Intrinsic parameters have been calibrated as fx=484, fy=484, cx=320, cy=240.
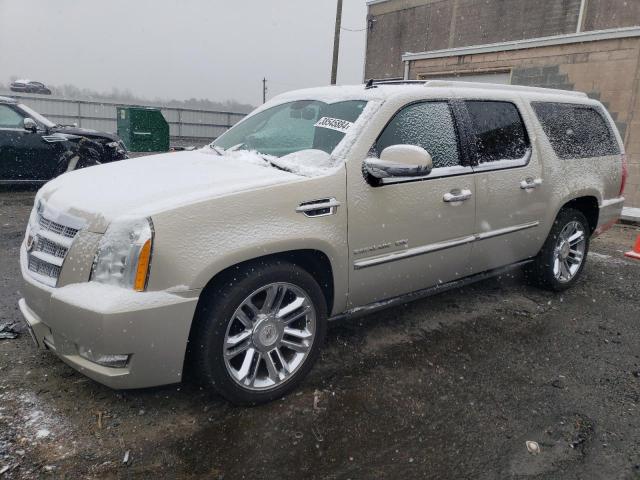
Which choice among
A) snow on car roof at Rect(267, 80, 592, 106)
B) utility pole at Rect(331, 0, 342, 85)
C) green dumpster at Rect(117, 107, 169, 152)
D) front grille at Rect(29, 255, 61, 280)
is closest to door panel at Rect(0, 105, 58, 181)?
snow on car roof at Rect(267, 80, 592, 106)

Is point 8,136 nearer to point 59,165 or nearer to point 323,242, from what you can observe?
point 59,165

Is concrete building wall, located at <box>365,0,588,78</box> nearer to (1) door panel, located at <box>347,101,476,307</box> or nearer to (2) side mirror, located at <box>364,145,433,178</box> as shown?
(1) door panel, located at <box>347,101,476,307</box>

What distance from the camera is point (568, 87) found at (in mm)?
10391

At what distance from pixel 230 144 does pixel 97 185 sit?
1219mm

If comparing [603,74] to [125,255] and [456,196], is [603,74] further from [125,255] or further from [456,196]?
[125,255]

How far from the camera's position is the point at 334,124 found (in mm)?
3193

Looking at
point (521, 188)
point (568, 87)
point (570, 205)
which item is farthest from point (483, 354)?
point (568, 87)

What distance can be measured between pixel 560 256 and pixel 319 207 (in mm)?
2970

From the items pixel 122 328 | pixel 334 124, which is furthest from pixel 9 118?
pixel 122 328

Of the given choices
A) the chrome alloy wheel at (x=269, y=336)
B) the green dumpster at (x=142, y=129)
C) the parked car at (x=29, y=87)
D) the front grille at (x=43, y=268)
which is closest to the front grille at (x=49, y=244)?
the front grille at (x=43, y=268)

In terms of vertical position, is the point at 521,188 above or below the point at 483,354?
above

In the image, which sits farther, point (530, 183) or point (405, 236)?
point (530, 183)

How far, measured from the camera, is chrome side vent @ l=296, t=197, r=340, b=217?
2.71 m

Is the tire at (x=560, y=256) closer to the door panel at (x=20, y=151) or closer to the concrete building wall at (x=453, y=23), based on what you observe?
the door panel at (x=20, y=151)
